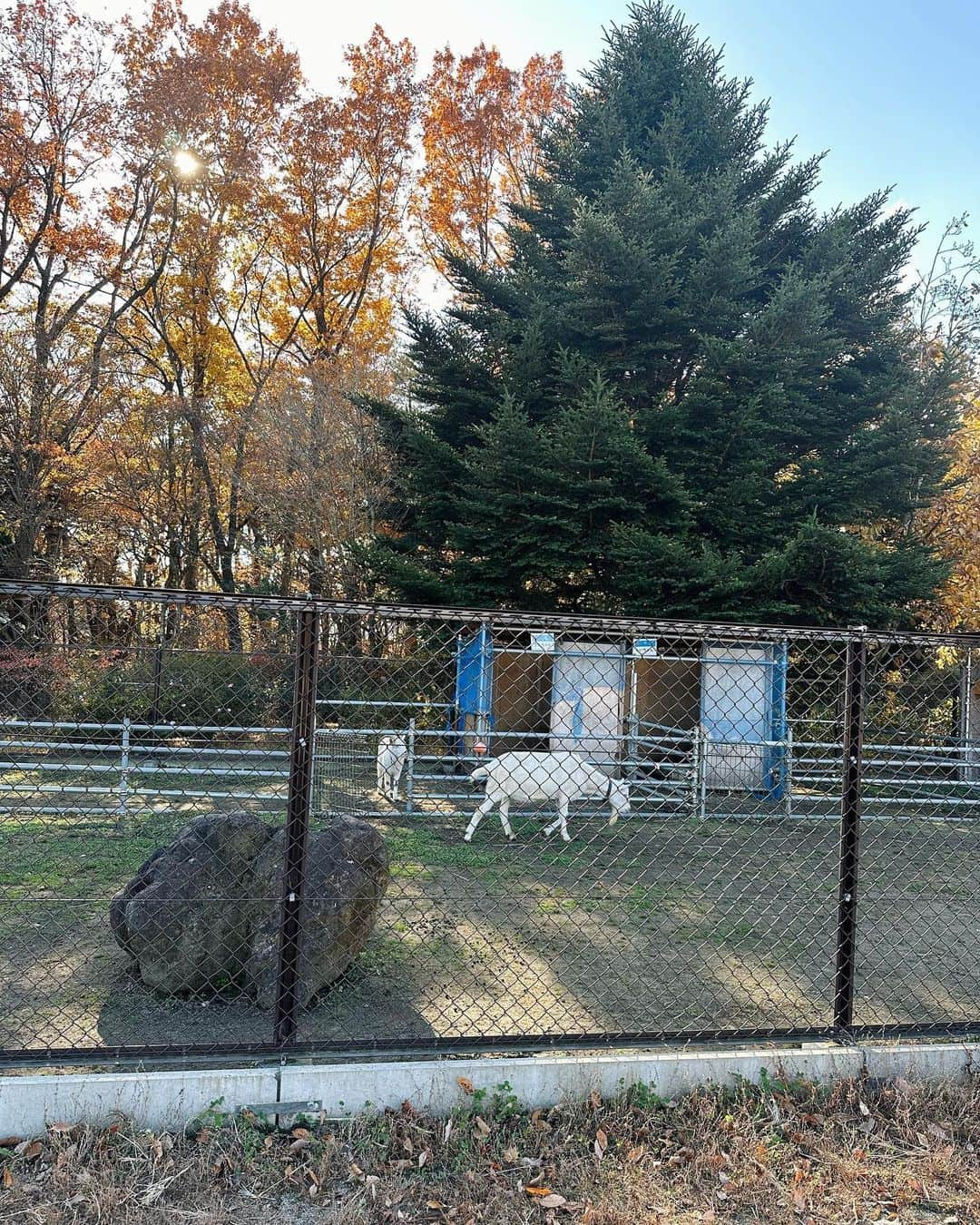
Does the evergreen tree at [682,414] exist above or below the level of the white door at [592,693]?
above

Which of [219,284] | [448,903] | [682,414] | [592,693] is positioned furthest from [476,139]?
[448,903]

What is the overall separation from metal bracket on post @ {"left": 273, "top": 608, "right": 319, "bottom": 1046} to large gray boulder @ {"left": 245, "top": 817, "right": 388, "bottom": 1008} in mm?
602

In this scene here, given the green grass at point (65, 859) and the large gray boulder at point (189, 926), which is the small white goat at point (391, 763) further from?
the large gray boulder at point (189, 926)

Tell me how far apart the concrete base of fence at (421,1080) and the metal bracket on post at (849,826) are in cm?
19

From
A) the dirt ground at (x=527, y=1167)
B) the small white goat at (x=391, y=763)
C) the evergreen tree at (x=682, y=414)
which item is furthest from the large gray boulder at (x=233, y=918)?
the evergreen tree at (x=682, y=414)

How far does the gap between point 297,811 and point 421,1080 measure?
95 cm

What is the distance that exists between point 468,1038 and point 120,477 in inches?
666

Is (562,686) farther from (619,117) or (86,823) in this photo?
(619,117)

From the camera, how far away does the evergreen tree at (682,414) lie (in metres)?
12.4

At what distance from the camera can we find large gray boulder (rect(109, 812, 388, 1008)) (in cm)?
341

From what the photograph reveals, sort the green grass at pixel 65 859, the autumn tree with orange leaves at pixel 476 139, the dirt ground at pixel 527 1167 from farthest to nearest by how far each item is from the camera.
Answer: the autumn tree with orange leaves at pixel 476 139, the green grass at pixel 65 859, the dirt ground at pixel 527 1167

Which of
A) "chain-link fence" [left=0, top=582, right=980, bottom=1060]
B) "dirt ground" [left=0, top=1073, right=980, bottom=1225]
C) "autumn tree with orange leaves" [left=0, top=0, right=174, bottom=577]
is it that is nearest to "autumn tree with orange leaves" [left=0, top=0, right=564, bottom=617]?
"autumn tree with orange leaves" [left=0, top=0, right=174, bottom=577]

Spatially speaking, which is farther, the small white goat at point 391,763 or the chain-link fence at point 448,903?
the small white goat at point 391,763

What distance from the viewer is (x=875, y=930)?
16.4ft
